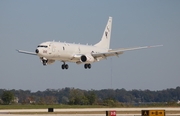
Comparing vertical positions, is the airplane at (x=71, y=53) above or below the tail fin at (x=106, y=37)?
below

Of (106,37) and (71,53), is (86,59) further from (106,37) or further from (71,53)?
(106,37)

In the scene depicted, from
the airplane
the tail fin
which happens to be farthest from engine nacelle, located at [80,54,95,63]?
the tail fin

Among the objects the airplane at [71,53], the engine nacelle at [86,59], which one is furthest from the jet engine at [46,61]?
the engine nacelle at [86,59]

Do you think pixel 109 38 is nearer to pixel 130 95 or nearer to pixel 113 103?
pixel 113 103

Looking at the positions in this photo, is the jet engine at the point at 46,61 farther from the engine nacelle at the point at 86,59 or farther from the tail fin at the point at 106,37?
the tail fin at the point at 106,37

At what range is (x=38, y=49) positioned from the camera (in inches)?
3780

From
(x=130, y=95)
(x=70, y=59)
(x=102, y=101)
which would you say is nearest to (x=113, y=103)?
(x=102, y=101)

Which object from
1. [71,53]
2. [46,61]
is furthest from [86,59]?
[46,61]

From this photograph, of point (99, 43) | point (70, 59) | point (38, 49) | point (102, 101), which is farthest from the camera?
point (102, 101)

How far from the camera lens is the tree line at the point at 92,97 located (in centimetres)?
13100

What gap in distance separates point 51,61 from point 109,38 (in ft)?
89.8

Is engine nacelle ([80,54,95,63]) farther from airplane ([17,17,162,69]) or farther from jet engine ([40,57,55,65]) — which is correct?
jet engine ([40,57,55,65])

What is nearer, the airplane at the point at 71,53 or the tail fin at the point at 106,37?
the airplane at the point at 71,53

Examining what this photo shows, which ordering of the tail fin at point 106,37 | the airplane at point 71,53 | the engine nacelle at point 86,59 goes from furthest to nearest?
1. the tail fin at point 106,37
2. the engine nacelle at point 86,59
3. the airplane at point 71,53
